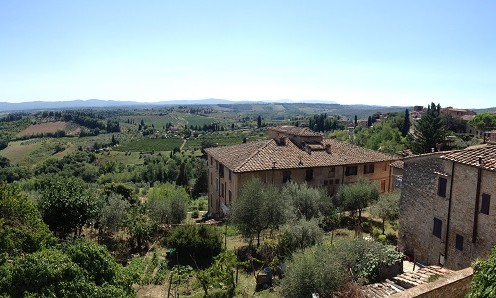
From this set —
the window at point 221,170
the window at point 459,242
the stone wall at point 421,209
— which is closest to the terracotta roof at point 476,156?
the stone wall at point 421,209

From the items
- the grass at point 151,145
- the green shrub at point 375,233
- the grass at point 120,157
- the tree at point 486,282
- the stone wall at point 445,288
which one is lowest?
the grass at point 120,157

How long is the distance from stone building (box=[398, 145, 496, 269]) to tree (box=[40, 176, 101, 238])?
68.9 feet

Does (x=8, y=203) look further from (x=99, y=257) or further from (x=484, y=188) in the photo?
(x=484, y=188)

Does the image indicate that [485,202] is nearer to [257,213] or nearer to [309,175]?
[257,213]

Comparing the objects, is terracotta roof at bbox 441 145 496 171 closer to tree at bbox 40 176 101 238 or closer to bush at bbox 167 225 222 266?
bush at bbox 167 225 222 266

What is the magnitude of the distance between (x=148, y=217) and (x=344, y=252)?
54.9ft

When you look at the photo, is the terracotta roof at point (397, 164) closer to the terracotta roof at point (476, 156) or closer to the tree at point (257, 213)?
the terracotta roof at point (476, 156)

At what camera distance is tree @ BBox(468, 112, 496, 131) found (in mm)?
83994

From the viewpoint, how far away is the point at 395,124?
96.8m

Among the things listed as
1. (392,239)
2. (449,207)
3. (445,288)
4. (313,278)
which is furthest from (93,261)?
(392,239)

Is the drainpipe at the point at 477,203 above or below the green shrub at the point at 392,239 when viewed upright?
above

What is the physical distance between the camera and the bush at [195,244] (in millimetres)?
24406

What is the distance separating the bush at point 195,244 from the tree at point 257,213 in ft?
6.37

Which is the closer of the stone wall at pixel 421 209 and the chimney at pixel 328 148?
the stone wall at pixel 421 209
